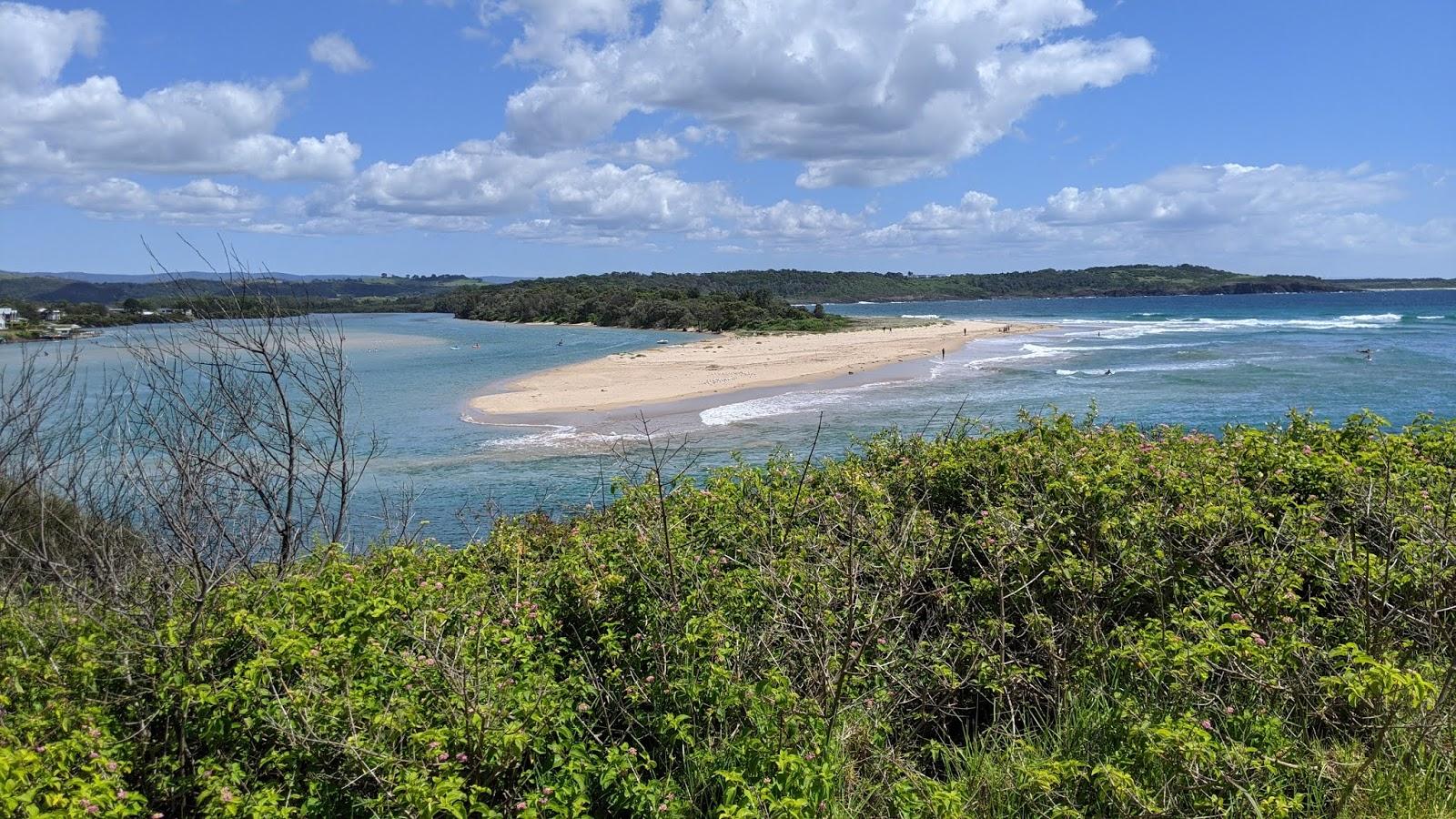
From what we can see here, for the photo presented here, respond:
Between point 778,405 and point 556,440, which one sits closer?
point 556,440

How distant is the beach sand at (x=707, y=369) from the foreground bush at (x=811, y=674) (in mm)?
26804

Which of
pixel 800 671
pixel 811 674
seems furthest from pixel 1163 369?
pixel 811 674

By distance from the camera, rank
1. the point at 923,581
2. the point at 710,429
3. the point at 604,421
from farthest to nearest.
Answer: the point at 604,421 < the point at 710,429 < the point at 923,581

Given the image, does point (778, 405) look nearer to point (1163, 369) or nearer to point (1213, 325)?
point (1163, 369)

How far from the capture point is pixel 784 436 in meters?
24.3

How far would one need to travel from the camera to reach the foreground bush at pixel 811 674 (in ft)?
12.8

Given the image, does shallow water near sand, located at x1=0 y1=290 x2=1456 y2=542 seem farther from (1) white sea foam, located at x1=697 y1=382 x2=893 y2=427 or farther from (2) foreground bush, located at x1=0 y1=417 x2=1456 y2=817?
(2) foreground bush, located at x1=0 y1=417 x2=1456 y2=817

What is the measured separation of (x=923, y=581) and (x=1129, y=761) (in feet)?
6.66

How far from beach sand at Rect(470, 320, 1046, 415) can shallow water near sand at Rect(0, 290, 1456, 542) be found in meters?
2.11

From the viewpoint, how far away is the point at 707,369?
45219mm

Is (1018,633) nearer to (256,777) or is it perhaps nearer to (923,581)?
(923,581)

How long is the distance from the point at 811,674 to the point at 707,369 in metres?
40.9

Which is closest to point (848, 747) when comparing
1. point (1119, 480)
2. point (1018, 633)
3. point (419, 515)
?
point (1018, 633)

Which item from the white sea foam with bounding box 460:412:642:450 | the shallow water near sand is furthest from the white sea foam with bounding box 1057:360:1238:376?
the white sea foam with bounding box 460:412:642:450
